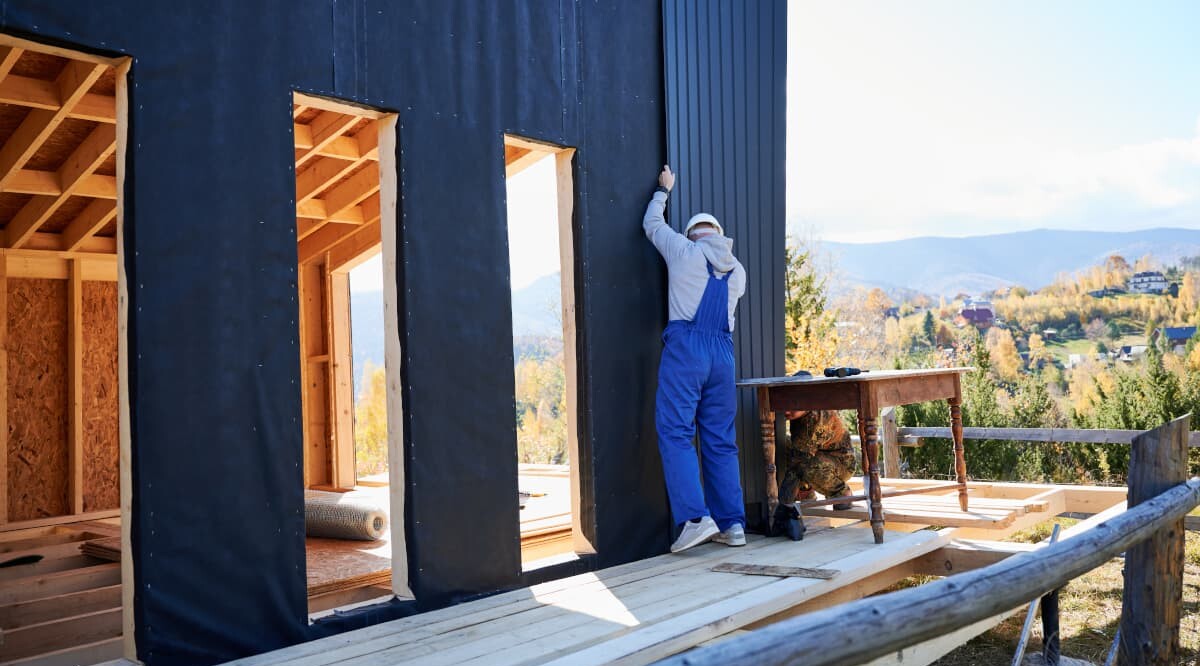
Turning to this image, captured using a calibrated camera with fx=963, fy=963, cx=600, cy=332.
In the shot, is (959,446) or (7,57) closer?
(7,57)

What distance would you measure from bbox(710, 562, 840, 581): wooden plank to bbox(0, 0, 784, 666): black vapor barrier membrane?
62 centimetres

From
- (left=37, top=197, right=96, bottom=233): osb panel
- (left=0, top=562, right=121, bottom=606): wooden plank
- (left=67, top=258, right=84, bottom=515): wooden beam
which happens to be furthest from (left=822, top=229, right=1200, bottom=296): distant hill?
(left=0, top=562, right=121, bottom=606): wooden plank

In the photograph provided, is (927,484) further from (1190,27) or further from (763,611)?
(1190,27)

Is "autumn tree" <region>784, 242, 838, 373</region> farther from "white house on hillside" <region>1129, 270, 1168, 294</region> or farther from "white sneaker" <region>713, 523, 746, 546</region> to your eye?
"white house on hillside" <region>1129, 270, 1168, 294</region>

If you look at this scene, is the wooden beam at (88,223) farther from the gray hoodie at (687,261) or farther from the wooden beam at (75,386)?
the gray hoodie at (687,261)

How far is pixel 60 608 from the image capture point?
13.8ft

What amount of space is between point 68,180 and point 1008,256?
82.3 m

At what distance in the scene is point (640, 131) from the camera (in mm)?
5180

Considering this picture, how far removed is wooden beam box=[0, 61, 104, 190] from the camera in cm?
432

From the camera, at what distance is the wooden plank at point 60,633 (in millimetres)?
3607

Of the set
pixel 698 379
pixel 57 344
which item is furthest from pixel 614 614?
pixel 57 344

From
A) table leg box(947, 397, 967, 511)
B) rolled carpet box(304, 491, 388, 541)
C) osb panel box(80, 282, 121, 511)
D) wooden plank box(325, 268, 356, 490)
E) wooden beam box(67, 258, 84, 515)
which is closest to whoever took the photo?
rolled carpet box(304, 491, 388, 541)

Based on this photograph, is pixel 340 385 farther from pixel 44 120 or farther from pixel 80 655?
pixel 80 655

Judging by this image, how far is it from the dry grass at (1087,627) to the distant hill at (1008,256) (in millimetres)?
68169
